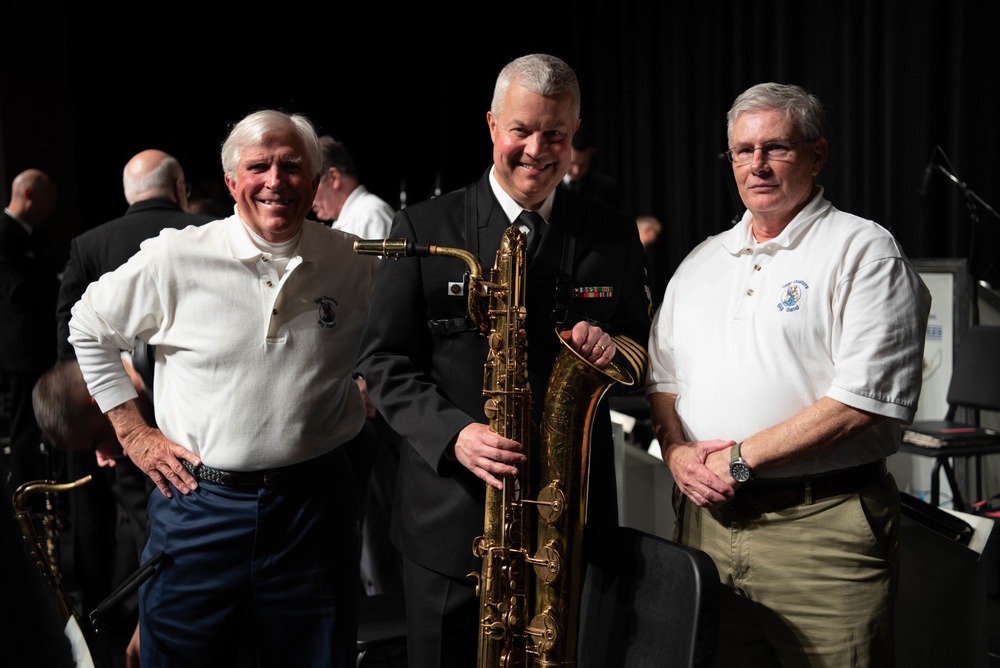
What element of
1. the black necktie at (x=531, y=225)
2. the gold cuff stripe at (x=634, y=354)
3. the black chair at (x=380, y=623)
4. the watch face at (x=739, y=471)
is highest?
the black necktie at (x=531, y=225)

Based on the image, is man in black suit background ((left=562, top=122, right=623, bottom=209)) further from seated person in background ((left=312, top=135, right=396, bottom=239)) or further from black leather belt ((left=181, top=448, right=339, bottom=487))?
black leather belt ((left=181, top=448, right=339, bottom=487))

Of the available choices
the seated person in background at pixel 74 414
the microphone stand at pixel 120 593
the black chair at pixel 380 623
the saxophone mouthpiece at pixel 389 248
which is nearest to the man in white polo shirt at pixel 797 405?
the saxophone mouthpiece at pixel 389 248

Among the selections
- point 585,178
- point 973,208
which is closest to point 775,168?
point 973,208

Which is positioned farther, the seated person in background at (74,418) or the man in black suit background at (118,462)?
the man in black suit background at (118,462)

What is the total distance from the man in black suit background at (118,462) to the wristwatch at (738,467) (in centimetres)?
230

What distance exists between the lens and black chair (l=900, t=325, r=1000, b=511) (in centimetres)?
412

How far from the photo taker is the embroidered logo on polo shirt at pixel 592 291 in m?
2.09

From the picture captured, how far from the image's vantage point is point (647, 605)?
1821 millimetres

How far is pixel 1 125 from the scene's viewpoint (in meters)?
8.73

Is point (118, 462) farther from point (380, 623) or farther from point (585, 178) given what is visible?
point (585, 178)

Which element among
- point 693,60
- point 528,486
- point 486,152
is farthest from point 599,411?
point 486,152

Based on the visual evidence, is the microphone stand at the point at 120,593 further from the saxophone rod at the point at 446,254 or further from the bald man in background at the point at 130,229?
the bald man in background at the point at 130,229

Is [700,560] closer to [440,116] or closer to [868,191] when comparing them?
[868,191]

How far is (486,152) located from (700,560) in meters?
8.56
